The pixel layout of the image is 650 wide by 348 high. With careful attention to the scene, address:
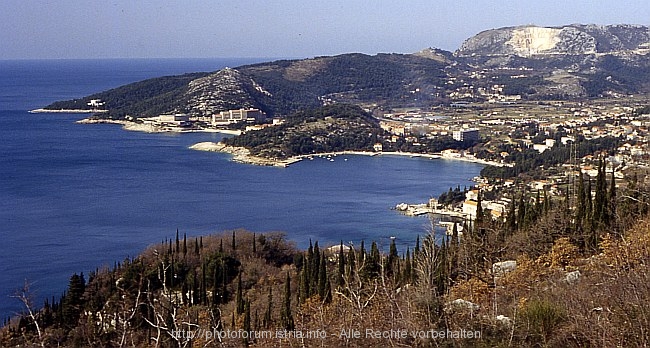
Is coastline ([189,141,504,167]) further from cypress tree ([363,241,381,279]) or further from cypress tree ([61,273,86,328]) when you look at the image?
cypress tree ([61,273,86,328])

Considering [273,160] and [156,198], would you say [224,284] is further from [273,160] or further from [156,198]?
[273,160]

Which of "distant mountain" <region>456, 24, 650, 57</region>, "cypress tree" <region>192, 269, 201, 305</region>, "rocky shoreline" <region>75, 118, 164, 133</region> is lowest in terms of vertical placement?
"cypress tree" <region>192, 269, 201, 305</region>

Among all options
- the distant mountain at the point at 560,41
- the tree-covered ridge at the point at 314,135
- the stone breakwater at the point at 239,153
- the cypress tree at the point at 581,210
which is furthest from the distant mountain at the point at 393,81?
the cypress tree at the point at 581,210

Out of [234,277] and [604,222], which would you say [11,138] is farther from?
[604,222]

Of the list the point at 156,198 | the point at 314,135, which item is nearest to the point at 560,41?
the point at 314,135

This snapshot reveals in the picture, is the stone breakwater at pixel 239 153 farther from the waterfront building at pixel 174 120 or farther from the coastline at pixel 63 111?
the coastline at pixel 63 111

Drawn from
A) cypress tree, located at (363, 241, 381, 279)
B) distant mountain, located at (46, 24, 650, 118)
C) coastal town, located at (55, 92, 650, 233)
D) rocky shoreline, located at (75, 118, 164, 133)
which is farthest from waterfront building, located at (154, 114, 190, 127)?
cypress tree, located at (363, 241, 381, 279)
